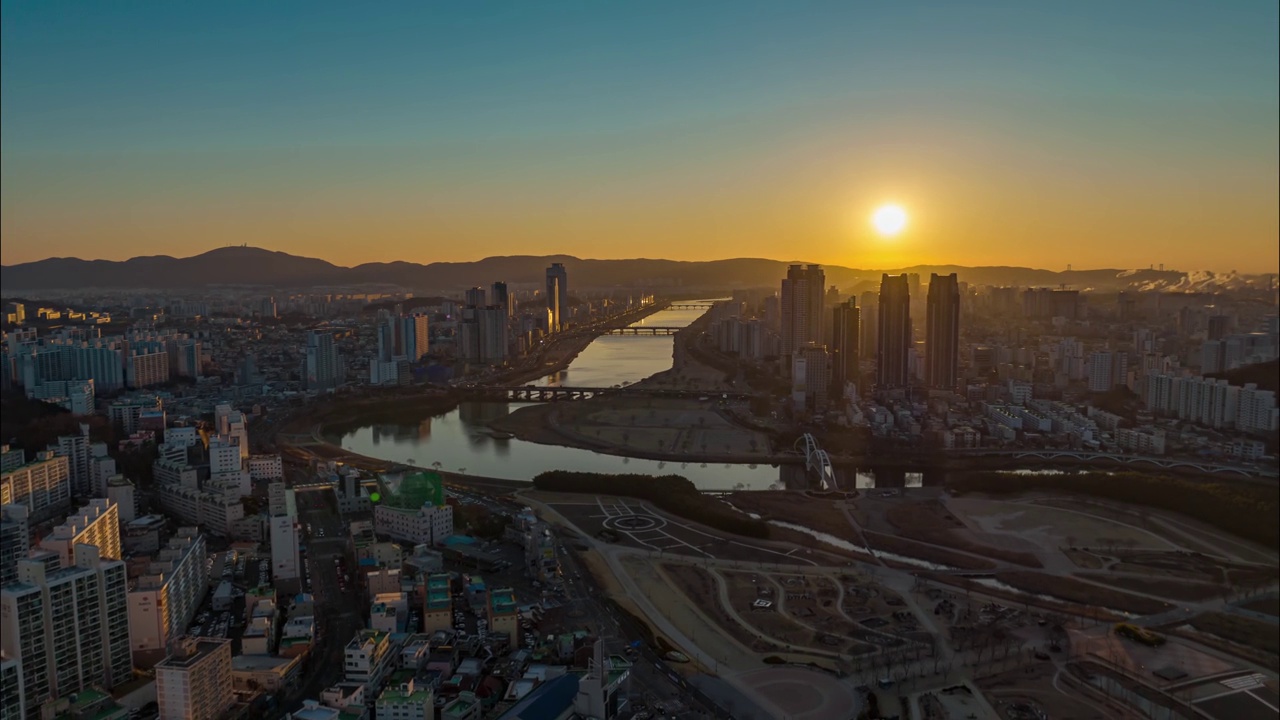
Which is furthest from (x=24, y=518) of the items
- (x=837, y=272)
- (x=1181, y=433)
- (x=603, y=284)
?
(x=603, y=284)

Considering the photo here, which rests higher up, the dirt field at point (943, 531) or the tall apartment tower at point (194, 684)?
the tall apartment tower at point (194, 684)

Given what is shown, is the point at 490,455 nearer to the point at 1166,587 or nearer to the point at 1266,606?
the point at 1166,587

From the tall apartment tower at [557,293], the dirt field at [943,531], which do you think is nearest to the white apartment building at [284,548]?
the dirt field at [943,531]

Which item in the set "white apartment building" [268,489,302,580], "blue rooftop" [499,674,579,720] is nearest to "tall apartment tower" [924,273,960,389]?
"white apartment building" [268,489,302,580]

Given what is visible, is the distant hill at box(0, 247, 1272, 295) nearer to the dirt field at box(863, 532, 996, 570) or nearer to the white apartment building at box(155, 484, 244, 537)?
the dirt field at box(863, 532, 996, 570)

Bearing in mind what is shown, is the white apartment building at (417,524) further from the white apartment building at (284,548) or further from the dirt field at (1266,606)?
the dirt field at (1266,606)

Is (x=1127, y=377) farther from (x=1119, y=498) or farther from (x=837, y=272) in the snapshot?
(x=837, y=272)
